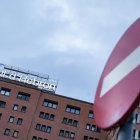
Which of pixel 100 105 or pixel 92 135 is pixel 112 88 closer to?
pixel 100 105

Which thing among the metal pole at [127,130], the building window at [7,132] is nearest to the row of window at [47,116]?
the building window at [7,132]

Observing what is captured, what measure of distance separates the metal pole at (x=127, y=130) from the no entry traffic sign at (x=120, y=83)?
35 millimetres

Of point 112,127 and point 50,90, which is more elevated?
point 50,90

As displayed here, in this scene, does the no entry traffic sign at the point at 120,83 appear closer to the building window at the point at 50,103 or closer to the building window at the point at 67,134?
the building window at the point at 67,134

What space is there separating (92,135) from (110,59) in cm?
6491

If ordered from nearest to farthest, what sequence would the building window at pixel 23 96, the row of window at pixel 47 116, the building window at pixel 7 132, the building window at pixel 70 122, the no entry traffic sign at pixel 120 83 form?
the no entry traffic sign at pixel 120 83 → the building window at pixel 7 132 → the row of window at pixel 47 116 → the building window at pixel 70 122 → the building window at pixel 23 96

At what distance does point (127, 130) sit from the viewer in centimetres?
248

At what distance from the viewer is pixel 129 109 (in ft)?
8.23

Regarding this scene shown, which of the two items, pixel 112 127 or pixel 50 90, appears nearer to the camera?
pixel 112 127

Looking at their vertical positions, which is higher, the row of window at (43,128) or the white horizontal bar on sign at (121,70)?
the row of window at (43,128)

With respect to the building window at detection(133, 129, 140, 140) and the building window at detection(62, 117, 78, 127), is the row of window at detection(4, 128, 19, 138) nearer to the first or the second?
the building window at detection(62, 117, 78, 127)

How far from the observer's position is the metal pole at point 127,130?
8.03 ft

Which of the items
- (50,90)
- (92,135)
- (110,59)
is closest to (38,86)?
(50,90)

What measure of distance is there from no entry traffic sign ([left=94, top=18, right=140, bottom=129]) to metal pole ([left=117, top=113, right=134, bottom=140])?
0.04 m
